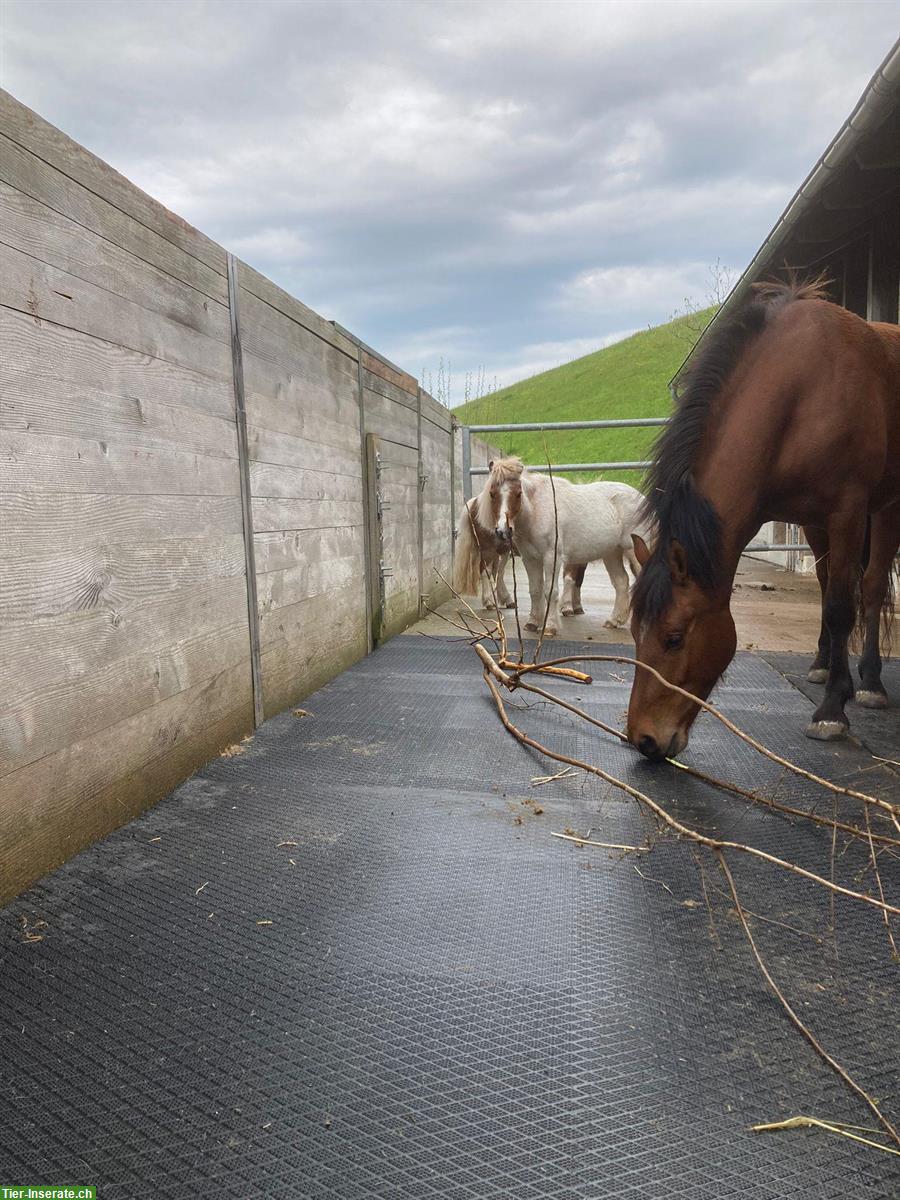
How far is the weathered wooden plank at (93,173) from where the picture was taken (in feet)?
4.21

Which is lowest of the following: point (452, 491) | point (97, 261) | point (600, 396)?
point (452, 491)

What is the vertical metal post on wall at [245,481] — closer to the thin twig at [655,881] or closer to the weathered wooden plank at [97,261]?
the weathered wooden plank at [97,261]

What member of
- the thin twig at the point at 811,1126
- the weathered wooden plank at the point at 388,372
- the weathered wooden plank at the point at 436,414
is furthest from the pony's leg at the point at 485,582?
the thin twig at the point at 811,1126

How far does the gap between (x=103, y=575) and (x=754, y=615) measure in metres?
4.36

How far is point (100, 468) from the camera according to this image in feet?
5.05

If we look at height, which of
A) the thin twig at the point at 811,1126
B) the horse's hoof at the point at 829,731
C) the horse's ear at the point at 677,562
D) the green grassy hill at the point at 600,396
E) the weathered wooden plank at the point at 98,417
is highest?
the green grassy hill at the point at 600,396

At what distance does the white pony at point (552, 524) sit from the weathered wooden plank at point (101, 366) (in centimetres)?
212

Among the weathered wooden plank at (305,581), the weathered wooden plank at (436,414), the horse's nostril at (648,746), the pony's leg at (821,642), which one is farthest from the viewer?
the weathered wooden plank at (436,414)

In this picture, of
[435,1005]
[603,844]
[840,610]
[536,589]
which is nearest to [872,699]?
[840,610]

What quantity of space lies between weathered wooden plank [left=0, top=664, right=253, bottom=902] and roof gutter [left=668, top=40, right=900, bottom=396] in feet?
6.26

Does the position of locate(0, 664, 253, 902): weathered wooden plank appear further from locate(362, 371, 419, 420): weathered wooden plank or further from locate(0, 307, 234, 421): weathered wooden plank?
locate(362, 371, 419, 420): weathered wooden plank

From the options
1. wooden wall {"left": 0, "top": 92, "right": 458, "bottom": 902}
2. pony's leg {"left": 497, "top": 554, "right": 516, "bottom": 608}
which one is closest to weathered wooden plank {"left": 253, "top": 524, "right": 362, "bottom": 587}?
wooden wall {"left": 0, "top": 92, "right": 458, "bottom": 902}

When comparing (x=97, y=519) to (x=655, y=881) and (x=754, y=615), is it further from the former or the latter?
(x=754, y=615)

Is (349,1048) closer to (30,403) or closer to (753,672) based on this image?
(30,403)
